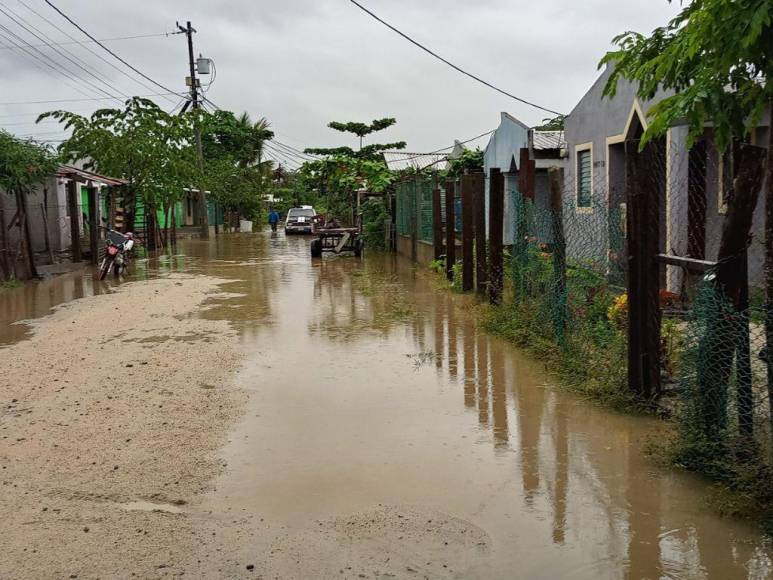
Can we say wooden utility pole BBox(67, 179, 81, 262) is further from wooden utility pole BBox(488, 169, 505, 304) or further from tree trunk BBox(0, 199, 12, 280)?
wooden utility pole BBox(488, 169, 505, 304)

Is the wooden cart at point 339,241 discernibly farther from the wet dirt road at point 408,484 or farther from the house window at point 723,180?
the wet dirt road at point 408,484

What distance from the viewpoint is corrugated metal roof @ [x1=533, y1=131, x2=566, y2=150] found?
1831 centimetres

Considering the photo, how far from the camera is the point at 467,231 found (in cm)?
1324

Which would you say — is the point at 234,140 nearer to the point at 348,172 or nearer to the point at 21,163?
the point at 348,172

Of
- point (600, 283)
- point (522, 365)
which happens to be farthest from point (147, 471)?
point (600, 283)

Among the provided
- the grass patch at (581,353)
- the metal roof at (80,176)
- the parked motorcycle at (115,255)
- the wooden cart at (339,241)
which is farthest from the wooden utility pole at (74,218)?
the grass patch at (581,353)

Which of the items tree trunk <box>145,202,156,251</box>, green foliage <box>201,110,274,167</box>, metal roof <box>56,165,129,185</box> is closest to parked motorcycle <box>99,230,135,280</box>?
metal roof <box>56,165,129,185</box>

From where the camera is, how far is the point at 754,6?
157 inches

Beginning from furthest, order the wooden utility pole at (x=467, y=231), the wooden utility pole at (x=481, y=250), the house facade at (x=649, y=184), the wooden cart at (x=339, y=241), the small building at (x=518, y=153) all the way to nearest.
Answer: the wooden cart at (x=339, y=241) < the small building at (x=518, y=153) < the wooden utility pole at (x=467, y=231) < the wooden utility pole at (x=481, y=250) < the house facade at (x=649, y=184)

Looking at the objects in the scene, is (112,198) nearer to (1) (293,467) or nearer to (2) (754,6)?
(1) (293,467)

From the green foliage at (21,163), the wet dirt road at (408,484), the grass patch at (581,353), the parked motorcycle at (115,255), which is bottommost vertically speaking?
the wet dirt road at (408,484)

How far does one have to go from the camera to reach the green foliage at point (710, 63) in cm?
413

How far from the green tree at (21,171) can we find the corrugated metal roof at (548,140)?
34.3 ft

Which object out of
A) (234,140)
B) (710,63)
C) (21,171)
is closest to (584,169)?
(21,171)
